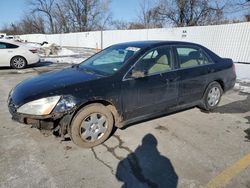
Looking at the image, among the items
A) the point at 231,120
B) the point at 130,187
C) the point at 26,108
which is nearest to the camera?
the point at 130,187

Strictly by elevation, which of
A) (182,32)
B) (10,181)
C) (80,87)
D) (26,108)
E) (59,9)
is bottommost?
(10,181)

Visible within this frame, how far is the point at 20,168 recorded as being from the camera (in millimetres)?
2840

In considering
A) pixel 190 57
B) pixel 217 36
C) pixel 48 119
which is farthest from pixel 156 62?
pixel 217 36

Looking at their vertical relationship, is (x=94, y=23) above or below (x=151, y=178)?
above

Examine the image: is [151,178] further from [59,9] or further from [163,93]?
[59,9]

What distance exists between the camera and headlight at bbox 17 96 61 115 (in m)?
3.02

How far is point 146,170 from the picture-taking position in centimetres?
281

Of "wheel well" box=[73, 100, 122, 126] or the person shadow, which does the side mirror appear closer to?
"wheel well" box=[73, 100, 122, 126]

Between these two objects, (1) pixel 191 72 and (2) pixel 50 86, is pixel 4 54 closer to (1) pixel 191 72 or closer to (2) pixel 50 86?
(2) pixel 50 86

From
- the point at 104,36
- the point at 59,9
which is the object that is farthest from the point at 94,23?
the point at 104,36

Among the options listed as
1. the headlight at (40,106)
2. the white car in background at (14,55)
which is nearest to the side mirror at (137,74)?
the headlight at (40,106)

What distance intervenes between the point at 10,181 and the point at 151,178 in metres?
1.71

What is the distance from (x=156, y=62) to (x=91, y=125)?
164cm

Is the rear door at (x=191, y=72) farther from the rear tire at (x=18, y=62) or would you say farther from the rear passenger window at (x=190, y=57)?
the rear tire at (x=18, y=62)
